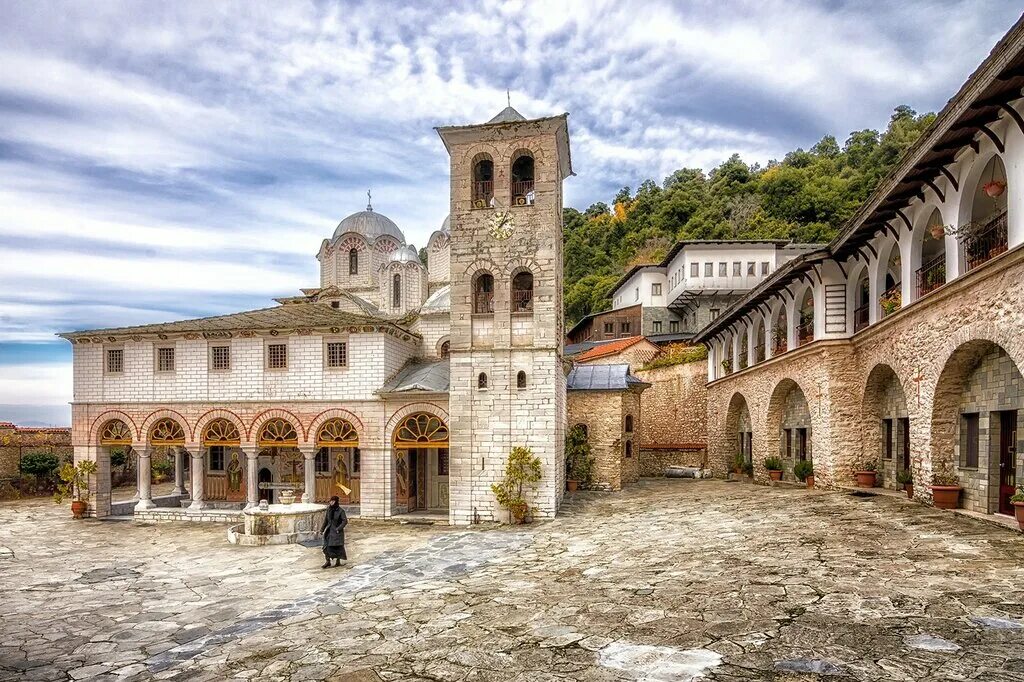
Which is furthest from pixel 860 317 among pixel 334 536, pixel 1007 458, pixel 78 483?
pixel 78 483

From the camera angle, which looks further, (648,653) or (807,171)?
(807,171)

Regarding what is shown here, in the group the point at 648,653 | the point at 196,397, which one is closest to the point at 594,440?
the point at 196,397

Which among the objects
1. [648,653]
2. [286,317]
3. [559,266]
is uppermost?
[559,266]

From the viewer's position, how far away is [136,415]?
21.9 metres

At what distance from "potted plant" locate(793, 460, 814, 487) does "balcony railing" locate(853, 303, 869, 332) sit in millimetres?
4434

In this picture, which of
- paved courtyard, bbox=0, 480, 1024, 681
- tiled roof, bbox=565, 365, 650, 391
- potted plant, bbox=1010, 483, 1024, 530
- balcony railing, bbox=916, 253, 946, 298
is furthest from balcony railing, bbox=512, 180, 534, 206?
potted plant, bbox=1010, 483, 1024, 530

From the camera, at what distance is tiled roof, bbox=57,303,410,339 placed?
68.4 ft

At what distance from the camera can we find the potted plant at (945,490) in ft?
43.3

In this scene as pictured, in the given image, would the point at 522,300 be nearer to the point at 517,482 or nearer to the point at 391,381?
the point at 391,381

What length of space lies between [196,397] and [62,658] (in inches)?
552

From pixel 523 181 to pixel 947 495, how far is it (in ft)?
43.9

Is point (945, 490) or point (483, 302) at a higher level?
point (483, 302)

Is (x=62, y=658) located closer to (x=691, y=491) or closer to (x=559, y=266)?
(x=559, y=266)

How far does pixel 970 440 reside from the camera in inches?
523
